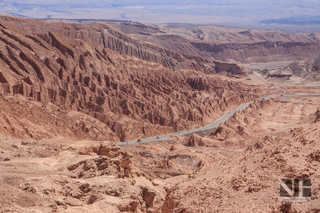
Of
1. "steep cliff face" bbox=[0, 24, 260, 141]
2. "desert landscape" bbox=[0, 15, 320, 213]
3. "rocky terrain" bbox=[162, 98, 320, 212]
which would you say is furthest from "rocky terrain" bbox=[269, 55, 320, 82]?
"rocky terrain" bbox=[162, 98, 320, 212]

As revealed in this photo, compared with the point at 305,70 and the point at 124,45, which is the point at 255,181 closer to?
the point at 124,45

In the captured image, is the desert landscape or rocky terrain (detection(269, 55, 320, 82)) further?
rocky terrain (detection(269, 55, 320, 82))

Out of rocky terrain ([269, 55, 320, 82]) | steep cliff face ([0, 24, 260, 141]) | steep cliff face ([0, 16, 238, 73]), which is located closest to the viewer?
steep cliff face ([0, 24, 260, 141])

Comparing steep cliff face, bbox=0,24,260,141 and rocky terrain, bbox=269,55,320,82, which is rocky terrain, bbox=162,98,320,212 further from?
rocky terrain, bbox=269,55,320,82

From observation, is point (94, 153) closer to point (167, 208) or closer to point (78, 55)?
point (167, 208)

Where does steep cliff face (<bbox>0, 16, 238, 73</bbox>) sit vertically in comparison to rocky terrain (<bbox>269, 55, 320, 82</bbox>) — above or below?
above

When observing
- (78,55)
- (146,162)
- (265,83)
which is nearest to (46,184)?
(146,162)

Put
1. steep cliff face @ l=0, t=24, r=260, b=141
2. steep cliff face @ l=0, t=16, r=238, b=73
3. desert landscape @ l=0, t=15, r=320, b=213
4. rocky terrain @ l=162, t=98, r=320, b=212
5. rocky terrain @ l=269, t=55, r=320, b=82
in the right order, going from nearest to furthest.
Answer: rocky terrain @ l=162, t=98, r=320, b=212
desert landscape @ l=0, t=15, r=320, b=213
steep cliff face @ l=0, t=24, r=260, b=141
rocky terrain @ l=269, t=55, r=320, b=82
steep cliff face @ l=0, t=16, r=238, b=73
